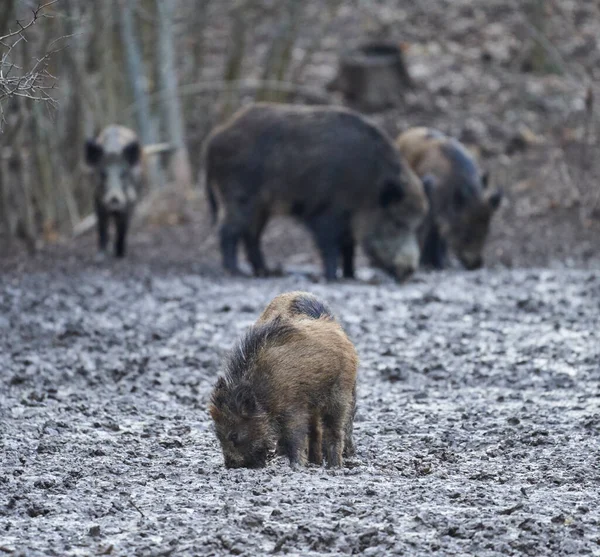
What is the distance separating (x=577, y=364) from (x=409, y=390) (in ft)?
4.37

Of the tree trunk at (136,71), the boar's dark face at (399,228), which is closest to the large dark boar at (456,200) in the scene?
the boar's dark face at (399,228)

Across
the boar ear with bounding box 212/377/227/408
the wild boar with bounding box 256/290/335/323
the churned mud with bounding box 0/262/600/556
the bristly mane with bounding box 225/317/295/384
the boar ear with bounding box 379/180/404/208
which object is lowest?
the churned mud with bounding box 0/262/600/556

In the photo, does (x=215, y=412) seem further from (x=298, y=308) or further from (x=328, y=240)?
(x=328, y=240)

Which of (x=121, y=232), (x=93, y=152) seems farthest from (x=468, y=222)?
(x=93, y=152)

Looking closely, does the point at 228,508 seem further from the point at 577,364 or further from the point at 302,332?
the point at 577,364

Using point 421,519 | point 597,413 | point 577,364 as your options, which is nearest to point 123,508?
point 421,519

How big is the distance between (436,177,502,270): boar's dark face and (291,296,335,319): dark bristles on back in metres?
8.05

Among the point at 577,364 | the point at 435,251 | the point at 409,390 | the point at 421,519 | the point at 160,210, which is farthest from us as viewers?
the point at 160,210

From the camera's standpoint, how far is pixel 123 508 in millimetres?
4484

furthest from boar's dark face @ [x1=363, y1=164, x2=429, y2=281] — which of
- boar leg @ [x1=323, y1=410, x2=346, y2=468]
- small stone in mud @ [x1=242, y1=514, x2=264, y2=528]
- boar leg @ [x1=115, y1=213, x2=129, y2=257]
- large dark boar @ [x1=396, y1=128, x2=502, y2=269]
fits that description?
small stone in mud @ [x1=242, y1=514, x2=264, y2=528]

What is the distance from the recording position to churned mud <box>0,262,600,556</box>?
4129mm

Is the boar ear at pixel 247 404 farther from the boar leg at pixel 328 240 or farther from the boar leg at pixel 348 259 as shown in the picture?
the boar leg at pixel 348 259

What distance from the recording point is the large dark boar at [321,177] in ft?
39.7

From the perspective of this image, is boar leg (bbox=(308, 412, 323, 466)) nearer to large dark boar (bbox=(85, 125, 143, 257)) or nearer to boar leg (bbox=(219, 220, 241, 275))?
boar leg (bbox=(219, 220, 241, 275))
